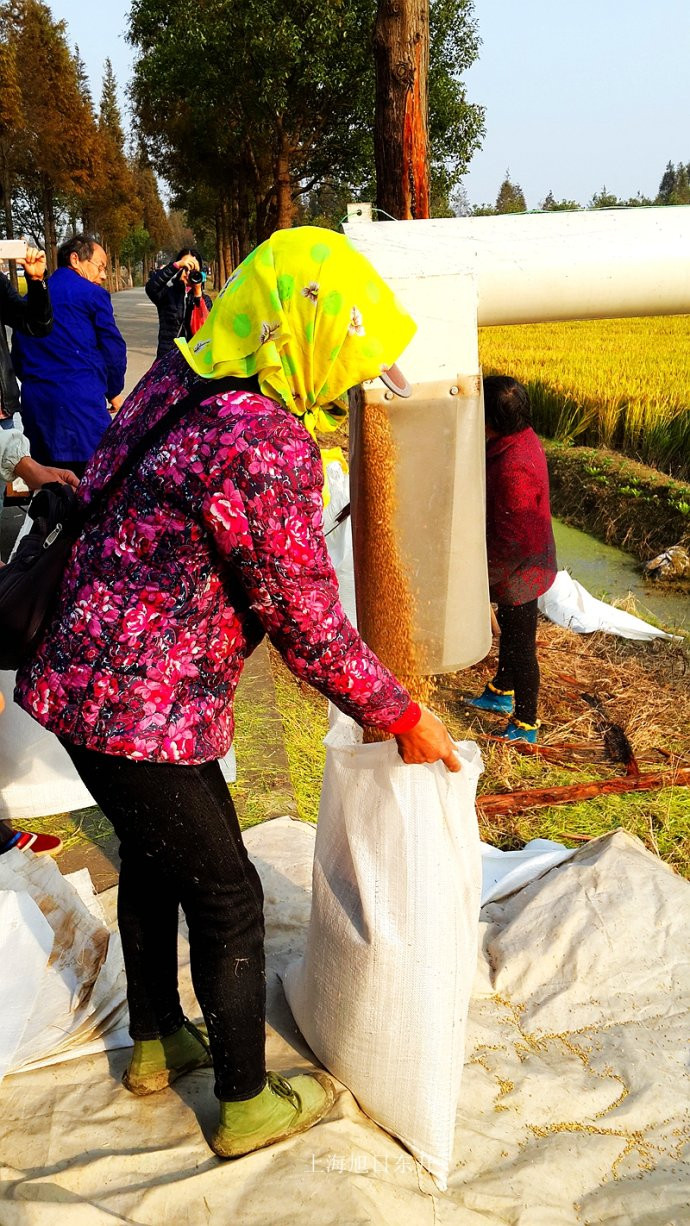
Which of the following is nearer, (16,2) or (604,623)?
(604,623)

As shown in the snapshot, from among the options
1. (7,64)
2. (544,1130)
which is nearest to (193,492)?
(544,1130)

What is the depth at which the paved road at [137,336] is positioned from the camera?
12008 mm

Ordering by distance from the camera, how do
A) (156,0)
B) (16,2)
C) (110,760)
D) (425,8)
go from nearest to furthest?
1. (110,760)
2. (425,8)
3. (156,0)
4. (16,2)

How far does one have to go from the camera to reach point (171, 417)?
1288 mm

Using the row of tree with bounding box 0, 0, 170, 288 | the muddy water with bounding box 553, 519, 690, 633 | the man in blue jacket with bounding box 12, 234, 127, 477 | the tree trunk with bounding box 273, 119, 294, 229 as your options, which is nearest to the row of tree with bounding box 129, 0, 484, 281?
the tree trunk with bounding box 273, 119, 294, 229

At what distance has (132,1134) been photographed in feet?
5.55

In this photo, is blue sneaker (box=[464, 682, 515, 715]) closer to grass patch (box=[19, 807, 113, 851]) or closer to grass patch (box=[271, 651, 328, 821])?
grass patch (box=[271, 651, 328, 821])

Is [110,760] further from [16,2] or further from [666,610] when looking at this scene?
[16,2]

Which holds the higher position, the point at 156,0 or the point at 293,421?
the point at 156,0

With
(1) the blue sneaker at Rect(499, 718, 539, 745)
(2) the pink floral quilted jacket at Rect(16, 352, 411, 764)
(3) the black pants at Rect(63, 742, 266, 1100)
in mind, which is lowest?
(1) the blue sneaker at Rect(499, 718, 539, 745)

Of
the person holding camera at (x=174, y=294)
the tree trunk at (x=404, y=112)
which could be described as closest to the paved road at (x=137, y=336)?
the person holding camera at (x=174, y=294)

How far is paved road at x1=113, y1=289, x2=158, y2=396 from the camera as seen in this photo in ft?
39.4

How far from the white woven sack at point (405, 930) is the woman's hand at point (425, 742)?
0.08m

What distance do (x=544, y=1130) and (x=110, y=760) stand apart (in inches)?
44.1
